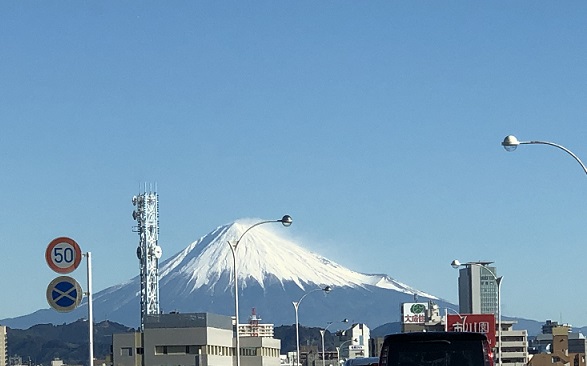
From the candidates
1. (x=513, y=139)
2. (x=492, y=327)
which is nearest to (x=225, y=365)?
(x=492, y=327)

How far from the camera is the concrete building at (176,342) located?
5118 inches

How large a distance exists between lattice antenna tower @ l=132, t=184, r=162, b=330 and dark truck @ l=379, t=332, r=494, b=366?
5783 inches

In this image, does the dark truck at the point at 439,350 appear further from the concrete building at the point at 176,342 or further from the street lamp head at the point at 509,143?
the concrete building at the point at 176,342

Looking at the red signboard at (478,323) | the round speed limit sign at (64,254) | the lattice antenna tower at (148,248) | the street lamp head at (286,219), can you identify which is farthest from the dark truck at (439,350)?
the lattice antenna tower at (148,248)

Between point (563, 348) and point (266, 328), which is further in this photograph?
point (563, 348)

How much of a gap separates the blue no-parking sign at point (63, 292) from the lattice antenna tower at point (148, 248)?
144 metres

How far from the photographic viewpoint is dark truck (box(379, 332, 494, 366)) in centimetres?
2206

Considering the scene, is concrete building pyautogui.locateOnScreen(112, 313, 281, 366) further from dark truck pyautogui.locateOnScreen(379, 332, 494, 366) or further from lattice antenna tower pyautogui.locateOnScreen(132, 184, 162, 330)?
dark truck pyautogui.locateOnScreen(379, 332, 494, 366)

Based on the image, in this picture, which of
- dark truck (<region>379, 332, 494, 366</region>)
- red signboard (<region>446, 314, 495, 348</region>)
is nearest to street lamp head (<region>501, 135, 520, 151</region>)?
dark truck (<region>379, 332, 494, 366</region>)

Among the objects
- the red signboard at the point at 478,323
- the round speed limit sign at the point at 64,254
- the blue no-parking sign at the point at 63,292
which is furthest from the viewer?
the red signboard at the point at 478,323

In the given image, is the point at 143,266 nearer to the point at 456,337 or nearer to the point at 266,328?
the point at 266,328

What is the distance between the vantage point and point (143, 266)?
6900 inches

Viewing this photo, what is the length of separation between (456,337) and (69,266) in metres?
7.64

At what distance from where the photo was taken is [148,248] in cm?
17675
